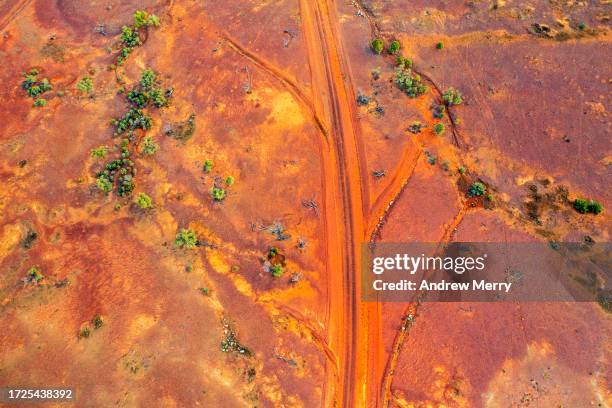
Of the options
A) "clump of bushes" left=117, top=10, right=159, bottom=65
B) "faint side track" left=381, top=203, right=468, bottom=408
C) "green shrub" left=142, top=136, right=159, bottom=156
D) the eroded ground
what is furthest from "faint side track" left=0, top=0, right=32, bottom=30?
"faint side track" left=381, top=203, right=468, bottom=408

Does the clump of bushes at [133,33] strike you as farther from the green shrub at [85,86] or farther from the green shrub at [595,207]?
the green shrub at [595,207]

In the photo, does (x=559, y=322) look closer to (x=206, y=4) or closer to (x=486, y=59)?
(x=486, y=59)

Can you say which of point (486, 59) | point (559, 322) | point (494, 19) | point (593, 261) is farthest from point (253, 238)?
point (494, 19)

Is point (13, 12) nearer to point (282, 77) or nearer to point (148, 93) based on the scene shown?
point (148, 93)

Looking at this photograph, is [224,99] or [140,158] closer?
[140,158]

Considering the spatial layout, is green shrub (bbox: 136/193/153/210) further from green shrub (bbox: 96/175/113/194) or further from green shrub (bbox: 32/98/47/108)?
green shrub (bbox: 32/98/47/108)
